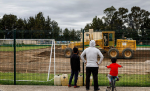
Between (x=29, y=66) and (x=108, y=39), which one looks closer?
(x=29, y=66)

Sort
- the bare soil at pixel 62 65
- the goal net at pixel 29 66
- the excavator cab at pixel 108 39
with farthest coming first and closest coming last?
the excavator cab at pixel 108 39, the bare soil at pixel 62 65, the goal net at pixel 29 66

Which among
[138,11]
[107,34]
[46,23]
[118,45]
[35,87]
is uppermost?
[138,11]

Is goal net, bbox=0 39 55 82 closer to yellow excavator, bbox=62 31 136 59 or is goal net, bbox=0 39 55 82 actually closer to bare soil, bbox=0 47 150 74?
bare soil, bbox=0 47 150 74

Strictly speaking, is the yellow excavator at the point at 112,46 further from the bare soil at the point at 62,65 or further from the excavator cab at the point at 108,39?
the bare soil at the point at 62,65

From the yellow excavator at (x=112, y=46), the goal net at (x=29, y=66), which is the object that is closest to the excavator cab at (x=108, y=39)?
the yellow excavator at (x=112, y=46)

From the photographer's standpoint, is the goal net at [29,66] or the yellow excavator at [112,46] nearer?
the goal net at [29,66]

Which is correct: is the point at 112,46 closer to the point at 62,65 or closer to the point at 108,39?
the point at 108,39

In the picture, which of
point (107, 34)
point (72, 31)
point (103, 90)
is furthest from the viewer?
point (107, 34)

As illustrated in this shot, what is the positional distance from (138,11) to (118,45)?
196 ft

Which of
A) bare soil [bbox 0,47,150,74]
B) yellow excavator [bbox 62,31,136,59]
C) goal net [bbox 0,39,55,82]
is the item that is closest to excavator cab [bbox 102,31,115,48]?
yellow excavator [bbox 62,31,136,59]

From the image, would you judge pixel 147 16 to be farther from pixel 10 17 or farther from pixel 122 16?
pixel 10 17

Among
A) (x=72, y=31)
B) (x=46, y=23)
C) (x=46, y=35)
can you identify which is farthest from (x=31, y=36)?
(x=46, y=23)

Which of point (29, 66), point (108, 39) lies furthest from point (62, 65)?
point (108, 39)

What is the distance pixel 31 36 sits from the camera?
25.0ft
